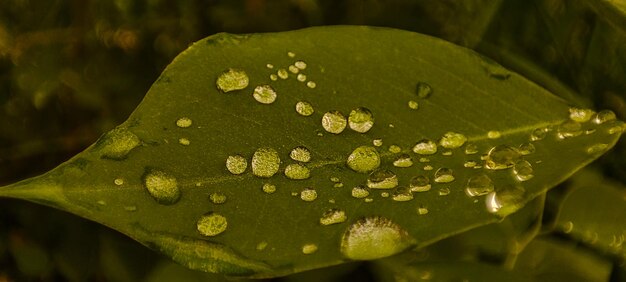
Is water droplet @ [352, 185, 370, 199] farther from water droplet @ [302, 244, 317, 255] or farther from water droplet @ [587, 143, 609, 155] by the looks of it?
water droplet @ [587, 143, 609, 155]

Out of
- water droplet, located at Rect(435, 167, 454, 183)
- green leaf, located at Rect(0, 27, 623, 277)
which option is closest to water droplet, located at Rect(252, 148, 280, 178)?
green leaf, located at Rect(0, 27, 623, 277)

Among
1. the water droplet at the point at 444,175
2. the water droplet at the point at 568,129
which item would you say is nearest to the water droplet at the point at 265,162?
the water droplet at the point at 444,175

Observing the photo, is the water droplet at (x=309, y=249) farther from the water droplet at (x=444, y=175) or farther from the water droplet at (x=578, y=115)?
the water droplet at (x=578, y=115)

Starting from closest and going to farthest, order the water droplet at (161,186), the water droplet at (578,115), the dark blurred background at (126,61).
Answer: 1. the water droplet at (161,186)
2. the water droplet at (578,115)
3. the dark blurred background at (126,61)

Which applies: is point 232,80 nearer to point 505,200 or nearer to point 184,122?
point 184,122

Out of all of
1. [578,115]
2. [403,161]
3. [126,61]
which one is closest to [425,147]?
[403,161]

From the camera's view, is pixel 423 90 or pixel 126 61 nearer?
pixel 423 90
